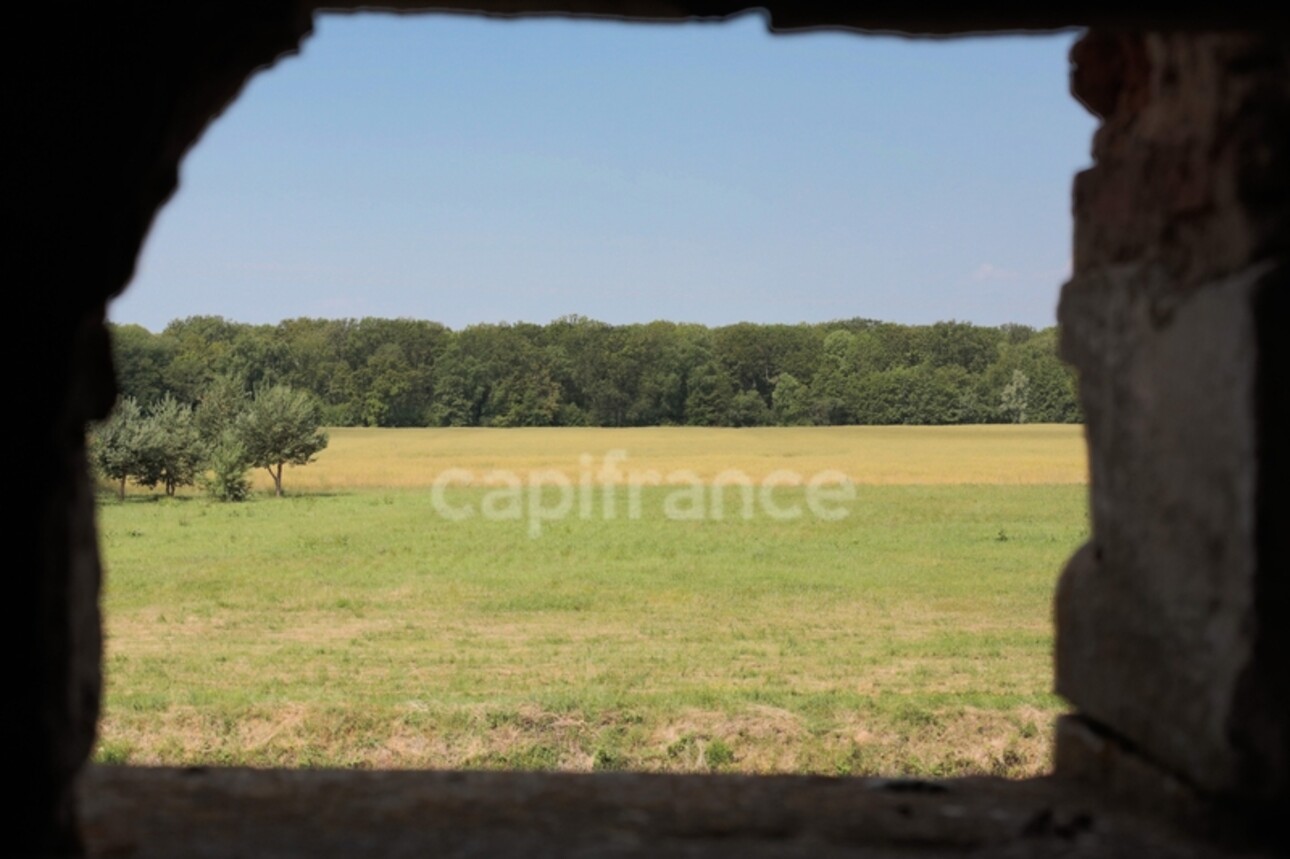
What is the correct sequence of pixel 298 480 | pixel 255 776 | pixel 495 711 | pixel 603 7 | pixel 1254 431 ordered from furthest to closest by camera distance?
pixel 298 480 → pixel 495 711 → pixel 255 776 → pixel 603 7 → pixel 1254 431

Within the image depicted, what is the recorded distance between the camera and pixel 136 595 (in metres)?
22.9

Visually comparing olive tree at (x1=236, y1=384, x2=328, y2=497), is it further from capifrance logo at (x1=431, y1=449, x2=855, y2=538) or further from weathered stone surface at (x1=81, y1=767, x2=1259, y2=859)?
weathered stone surface at (x1=81, y1=767, x2=1259, y2=859)

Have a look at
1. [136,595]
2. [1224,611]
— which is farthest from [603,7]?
[136,595]

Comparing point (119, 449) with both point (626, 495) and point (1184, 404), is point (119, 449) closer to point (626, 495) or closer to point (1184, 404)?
point (626, 495)

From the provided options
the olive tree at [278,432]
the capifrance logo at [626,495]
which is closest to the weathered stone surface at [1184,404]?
the capifrance logo at [626,495]

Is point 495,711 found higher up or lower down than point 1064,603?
lower down

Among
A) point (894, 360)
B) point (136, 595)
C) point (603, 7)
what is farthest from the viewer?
point (894, 360)

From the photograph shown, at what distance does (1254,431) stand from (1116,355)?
0.71m

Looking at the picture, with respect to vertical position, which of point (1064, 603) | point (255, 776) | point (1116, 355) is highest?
point (1116, 355)

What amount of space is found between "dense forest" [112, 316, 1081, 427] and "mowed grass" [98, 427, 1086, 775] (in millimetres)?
26146

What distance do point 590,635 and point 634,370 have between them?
58.2 meters

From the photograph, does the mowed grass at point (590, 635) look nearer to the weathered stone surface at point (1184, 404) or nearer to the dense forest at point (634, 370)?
the weathered stone surface at point (1184, 404)

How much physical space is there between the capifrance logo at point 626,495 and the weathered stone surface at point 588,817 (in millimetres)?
29518

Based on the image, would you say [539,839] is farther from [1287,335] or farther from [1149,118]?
[1149,118]
